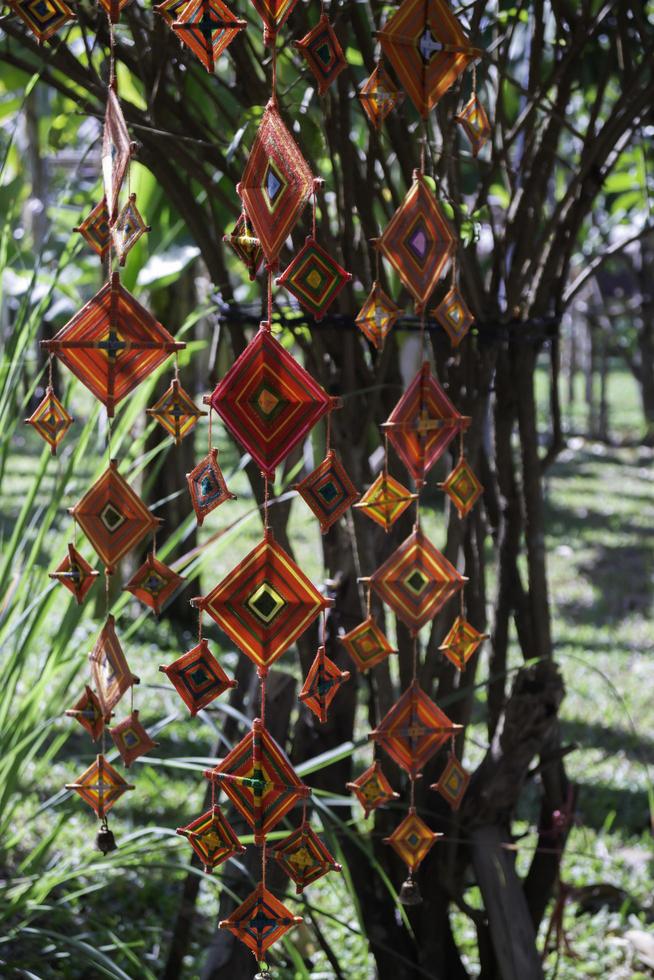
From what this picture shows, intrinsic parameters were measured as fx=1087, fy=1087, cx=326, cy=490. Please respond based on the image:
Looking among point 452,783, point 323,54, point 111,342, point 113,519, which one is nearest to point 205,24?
point 323,54

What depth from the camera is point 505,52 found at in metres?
1.36

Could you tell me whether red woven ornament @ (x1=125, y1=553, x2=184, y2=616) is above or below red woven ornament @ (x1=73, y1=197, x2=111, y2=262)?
below

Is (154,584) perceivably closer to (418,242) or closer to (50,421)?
(50,421)

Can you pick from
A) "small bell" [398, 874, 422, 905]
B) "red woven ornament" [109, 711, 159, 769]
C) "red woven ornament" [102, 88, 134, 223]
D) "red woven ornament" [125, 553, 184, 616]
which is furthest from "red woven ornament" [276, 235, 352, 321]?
"small bell" [398, 874, 422, 905]

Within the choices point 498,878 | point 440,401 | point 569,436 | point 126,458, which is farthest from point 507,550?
point 569,436

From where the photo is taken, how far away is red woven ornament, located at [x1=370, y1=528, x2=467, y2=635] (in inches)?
28.4

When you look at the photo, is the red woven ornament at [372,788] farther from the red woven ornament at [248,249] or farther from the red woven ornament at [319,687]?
the red woven ornament at [248,249]

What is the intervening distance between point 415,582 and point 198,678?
16 centimetres

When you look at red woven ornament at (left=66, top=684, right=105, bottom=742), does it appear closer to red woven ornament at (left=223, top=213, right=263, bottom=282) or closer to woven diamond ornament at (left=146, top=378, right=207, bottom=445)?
woven diamond ornament at (left=146, top=378, right=207, bottom=445)

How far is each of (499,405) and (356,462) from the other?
0.78 ft

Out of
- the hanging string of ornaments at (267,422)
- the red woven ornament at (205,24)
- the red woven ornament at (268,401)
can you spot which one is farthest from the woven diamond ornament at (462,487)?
Result: the red woven ornament at (205,24)

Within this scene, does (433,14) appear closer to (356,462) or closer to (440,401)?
(440,401)

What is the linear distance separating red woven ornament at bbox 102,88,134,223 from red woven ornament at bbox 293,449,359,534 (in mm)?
192

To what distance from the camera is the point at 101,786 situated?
77cm
